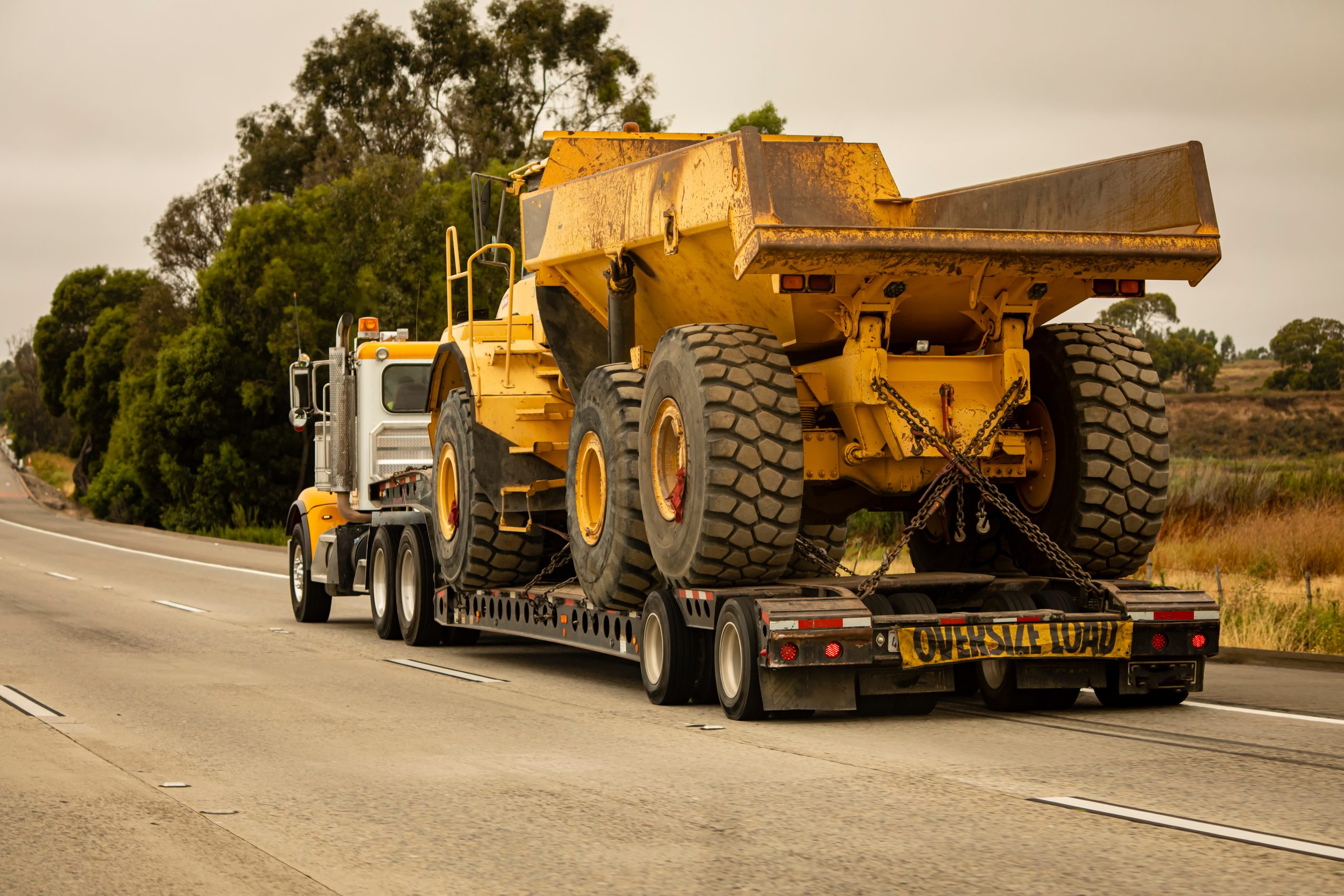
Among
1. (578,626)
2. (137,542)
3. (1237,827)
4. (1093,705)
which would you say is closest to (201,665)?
(578,626)

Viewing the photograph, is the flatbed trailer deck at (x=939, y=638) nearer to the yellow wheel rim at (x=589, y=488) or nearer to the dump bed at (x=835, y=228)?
the yellow wheel rim at (x=589, y=488)

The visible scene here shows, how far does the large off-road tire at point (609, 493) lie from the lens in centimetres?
1149

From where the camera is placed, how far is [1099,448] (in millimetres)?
11086

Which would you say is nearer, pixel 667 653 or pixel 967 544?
pixel 667 653

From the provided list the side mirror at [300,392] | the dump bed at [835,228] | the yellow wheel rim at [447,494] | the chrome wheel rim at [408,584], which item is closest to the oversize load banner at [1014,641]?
the dump bed at [835,228]

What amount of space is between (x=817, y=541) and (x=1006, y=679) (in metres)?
4.20

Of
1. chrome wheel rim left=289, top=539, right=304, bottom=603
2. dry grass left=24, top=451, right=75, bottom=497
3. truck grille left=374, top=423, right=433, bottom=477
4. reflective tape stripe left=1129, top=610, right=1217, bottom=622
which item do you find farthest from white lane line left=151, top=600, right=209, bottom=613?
dry grass left=24, top=451, right=75, bottom=497

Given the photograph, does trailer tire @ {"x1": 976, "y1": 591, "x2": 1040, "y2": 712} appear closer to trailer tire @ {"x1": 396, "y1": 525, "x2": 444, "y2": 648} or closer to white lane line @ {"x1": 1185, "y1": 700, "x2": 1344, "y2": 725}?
white lane line @ {"x1": 1185, "y1": 700, "x2": 1344, "y2": 725}

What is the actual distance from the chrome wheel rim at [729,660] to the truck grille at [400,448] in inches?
351

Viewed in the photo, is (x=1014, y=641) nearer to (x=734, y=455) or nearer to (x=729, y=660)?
(x=729, y=660)

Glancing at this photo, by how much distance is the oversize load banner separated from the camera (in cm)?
984

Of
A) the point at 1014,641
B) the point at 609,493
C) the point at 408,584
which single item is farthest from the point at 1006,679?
the point at 408,584

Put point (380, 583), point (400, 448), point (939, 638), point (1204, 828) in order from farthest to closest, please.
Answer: point (400, 448) < point (380, 583) < point (939, 638) < point (1204, 828)

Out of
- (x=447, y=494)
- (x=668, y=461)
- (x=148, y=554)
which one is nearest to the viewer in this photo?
(x=668, y=461)
